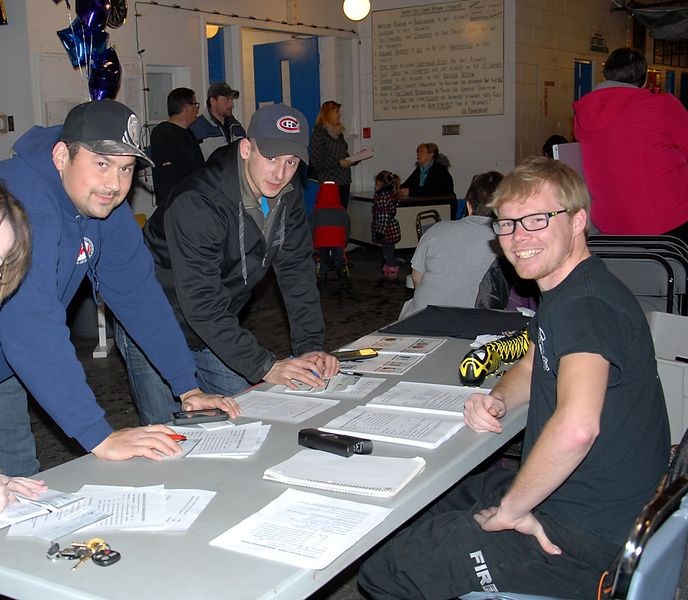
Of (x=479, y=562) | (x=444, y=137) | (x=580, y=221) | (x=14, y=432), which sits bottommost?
(x=479, y=562)

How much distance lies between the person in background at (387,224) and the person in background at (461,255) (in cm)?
461

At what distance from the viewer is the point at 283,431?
2.12 meters

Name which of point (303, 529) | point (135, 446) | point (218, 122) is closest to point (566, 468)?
point (303, 529)

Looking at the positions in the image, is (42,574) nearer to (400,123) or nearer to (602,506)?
(602,506)

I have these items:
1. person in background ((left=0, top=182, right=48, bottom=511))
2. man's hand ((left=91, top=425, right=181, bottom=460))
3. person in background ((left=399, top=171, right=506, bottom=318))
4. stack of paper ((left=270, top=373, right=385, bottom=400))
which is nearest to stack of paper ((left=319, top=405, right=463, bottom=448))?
stack of paper ((left=270, top=373, right=385, bottom=400))

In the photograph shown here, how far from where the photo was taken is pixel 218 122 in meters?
7.68

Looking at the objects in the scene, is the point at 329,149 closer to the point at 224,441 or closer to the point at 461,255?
the point at 461,255

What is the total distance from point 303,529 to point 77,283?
1114mm

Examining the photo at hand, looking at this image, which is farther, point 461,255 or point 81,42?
point 81,42

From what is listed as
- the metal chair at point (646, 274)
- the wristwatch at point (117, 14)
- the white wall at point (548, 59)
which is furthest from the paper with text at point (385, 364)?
the white wall at point (548, 59)

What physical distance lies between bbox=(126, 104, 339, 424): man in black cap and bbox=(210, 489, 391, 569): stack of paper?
849mm

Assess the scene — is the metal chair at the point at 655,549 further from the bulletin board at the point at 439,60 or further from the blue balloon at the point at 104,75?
the bulletin board at the point at 439,60

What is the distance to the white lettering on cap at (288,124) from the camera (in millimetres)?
2438

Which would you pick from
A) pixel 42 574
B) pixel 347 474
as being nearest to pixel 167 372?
pixel 347 474
